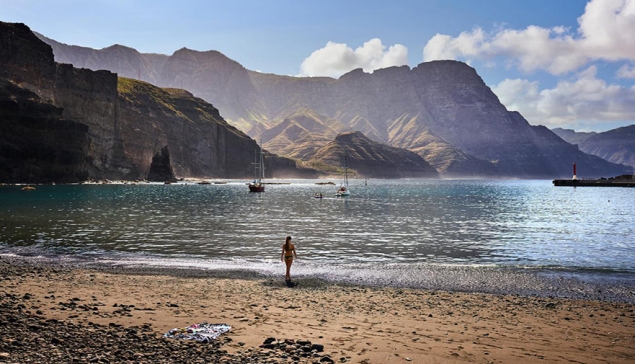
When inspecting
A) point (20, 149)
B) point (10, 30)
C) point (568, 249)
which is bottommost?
point (568, 249)

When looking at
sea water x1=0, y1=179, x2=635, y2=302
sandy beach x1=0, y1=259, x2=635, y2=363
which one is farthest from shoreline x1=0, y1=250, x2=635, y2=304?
sandy beach x1=0, y1=259, x2=635, y2=363

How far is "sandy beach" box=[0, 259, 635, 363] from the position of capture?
13.3 m

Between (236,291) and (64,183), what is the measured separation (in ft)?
577

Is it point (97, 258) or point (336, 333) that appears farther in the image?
point (97, 258)

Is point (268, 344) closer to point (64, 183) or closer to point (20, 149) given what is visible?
point (20, 149)

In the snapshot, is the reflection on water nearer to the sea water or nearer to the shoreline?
the sea water

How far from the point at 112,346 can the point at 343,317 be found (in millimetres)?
8082

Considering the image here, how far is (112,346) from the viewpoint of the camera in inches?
492

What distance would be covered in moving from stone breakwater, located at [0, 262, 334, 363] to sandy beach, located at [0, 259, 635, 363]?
0.31 ft

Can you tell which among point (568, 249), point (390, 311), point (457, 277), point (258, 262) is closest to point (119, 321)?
point (390, 311)

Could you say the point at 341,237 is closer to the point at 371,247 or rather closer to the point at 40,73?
the point at 371,247

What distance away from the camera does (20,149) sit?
6078 inches

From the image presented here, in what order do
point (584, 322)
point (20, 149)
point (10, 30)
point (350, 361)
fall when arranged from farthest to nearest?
point (10, 30) < point (20, 149) < point (584, 322) < point (350, 361)

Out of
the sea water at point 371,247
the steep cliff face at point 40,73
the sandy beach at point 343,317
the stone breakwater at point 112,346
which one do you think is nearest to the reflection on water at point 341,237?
the sea water at point 371,247
